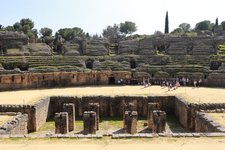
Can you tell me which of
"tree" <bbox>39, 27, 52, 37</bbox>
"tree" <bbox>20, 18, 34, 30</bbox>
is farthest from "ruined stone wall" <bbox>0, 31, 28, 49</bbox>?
"tree" <bbox>20, 18, 34, 30</bbox>

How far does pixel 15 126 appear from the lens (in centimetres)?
1614

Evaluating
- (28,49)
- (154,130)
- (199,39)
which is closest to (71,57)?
(28,49)

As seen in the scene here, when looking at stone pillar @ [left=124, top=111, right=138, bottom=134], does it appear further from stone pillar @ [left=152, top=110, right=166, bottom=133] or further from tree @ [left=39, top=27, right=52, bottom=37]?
tree @ [left=39, top=27, right=52, bottom=37]

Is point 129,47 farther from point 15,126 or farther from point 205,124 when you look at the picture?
point 15,126

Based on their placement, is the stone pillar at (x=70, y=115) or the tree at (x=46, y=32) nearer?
the stone pillar at (x=70, y=115)

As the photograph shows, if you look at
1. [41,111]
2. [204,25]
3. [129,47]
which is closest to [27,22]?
[129,47]

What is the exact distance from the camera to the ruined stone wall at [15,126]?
48.1 ft

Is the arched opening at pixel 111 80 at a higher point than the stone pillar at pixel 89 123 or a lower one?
higher

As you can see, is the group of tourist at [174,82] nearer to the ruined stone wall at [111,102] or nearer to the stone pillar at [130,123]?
the ruined stone wall at [111,102]

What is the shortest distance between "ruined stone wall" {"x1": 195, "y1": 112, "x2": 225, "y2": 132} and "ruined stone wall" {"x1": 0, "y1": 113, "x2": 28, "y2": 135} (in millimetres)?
8444

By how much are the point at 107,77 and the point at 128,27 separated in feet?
188

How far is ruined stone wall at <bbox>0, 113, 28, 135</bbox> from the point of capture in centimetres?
1467

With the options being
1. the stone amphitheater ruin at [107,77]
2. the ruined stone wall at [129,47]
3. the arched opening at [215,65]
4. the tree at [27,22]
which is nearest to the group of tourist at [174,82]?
the stone amphitheater ruin at [107,77]

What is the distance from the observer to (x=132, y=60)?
3725 centimetres
